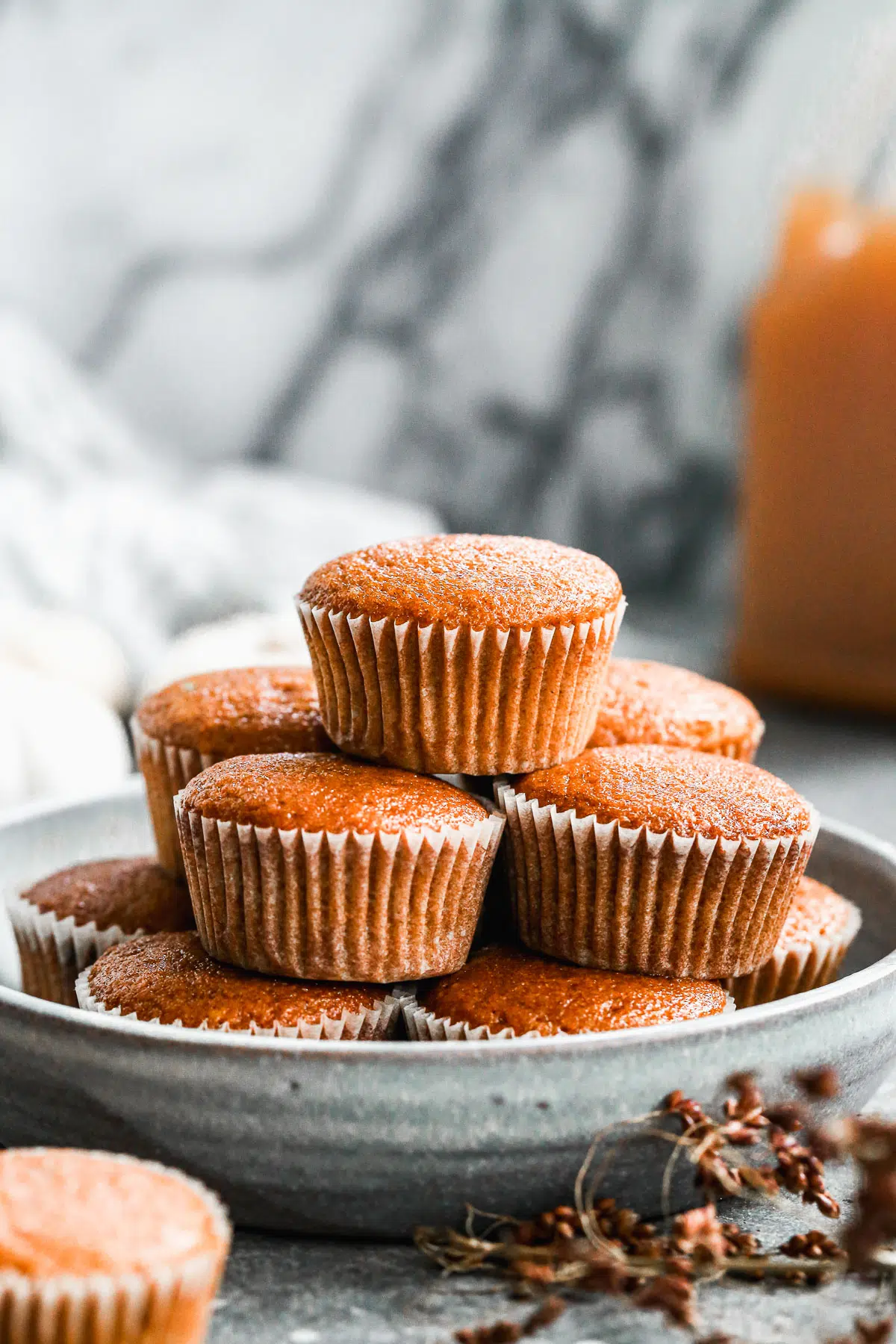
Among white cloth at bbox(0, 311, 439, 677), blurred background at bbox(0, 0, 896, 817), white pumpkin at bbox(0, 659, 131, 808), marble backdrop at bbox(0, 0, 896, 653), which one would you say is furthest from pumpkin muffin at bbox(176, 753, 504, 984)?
marble backdrop at bbox(0, 0, 896, 653)

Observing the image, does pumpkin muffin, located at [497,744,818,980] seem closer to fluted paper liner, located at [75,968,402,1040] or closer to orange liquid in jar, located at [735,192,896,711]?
fluted paper liner, located at [75,968,402,1040]

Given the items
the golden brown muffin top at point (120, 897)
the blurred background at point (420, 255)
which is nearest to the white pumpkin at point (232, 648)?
the blurred background at point (420, 255)

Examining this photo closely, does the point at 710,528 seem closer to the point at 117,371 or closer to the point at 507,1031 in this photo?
the point at 117,371

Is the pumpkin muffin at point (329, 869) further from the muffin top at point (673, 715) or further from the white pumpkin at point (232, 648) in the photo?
the white pumpkin at point (232, 648)

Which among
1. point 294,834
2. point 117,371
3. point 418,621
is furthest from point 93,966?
point 117,371

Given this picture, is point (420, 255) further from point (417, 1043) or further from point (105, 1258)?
point (105, 1258)
